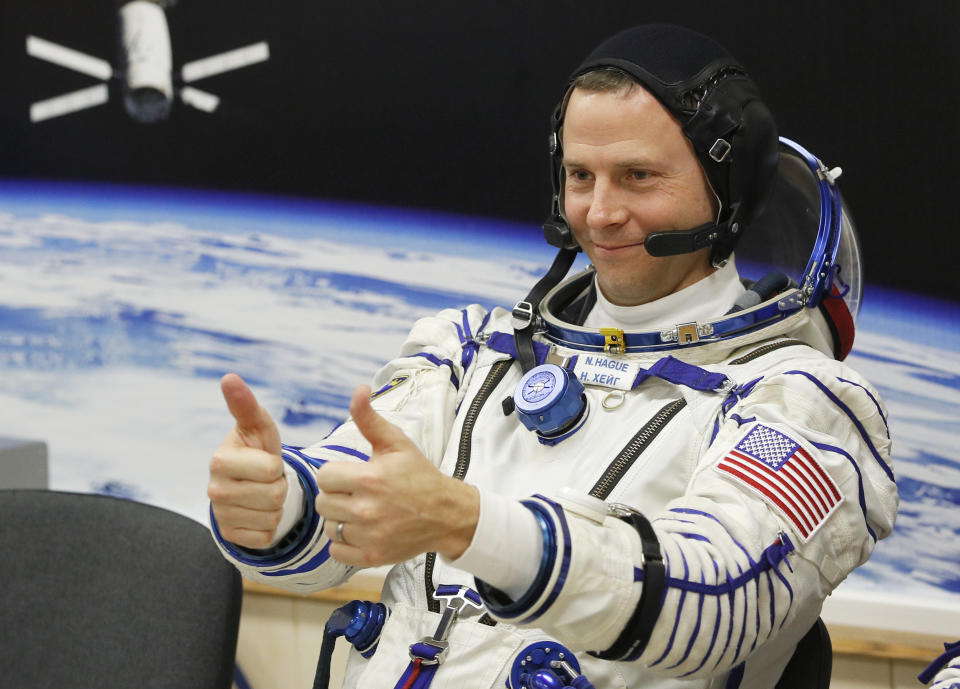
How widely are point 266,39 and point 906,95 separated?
148 centimetres

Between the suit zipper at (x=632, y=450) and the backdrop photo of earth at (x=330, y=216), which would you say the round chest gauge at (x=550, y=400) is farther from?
the backdrop photo of earth at (x=330, y=216)

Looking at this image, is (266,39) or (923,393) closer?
(923,393)

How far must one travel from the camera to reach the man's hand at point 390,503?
36.3 inches

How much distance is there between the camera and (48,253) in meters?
2.81

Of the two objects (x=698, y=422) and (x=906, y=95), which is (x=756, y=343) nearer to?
(x=698, y=422)

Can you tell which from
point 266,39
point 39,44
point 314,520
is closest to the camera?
point 314,520

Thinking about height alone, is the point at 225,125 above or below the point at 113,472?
above

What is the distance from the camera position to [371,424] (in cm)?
95

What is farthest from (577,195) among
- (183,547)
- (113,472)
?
(113,472)

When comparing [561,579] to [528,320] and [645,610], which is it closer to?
[645,610]

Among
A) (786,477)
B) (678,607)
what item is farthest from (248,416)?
(786,477)

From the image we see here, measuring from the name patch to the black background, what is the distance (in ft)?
2.98

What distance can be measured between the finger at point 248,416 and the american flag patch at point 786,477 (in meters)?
0.50

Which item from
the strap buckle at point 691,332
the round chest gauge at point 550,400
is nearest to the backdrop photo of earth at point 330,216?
the strap buckle at point 691,332
